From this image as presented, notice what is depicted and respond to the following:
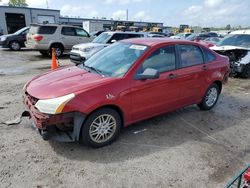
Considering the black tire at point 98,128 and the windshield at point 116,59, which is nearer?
the black tire at point 98,128

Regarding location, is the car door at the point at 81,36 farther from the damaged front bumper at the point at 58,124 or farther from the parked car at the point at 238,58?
the damaged front bumper at the point at 58,124

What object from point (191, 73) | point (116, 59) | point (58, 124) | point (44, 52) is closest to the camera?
point (58, 124)

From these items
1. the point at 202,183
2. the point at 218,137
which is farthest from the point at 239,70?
the point at 202,183

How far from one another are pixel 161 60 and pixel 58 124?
2127mm

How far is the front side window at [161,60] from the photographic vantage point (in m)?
4.14

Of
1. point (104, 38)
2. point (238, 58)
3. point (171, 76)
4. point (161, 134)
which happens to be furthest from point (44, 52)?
point (161, 134)

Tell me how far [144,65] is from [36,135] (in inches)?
87.3

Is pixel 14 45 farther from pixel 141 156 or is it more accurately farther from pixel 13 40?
pixel 141 156

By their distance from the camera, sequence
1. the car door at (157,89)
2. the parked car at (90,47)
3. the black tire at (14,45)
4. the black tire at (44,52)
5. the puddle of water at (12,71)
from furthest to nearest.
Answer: the black tire at (14,45) < the black tire at (44,52) < the parked car at (90,47) < the puddle of water at (12,71) < the car door at (157,89)

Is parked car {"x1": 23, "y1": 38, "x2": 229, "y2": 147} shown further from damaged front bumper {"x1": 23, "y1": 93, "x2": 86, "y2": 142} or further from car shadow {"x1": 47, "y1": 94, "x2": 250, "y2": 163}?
car shadow {"x1": 47, "y1": 94, "x2": 250, "y2": 163}

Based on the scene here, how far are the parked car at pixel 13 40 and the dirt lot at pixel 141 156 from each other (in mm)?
13480

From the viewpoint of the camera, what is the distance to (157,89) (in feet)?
13.9

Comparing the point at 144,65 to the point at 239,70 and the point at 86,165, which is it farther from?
the point at 239,70

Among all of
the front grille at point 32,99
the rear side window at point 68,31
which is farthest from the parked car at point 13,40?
the front grille at point 32,99
